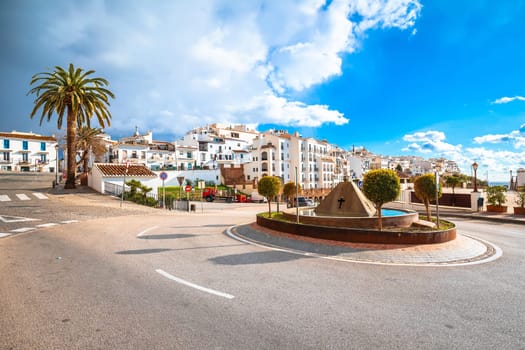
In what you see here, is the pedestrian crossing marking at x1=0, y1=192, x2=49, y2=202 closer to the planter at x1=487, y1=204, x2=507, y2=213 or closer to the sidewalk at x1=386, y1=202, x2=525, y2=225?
the sidewalk at x1=386, y1=202, x2=525, y2=225

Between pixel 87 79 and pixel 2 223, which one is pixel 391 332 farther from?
pixel 87 79

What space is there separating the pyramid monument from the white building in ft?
224

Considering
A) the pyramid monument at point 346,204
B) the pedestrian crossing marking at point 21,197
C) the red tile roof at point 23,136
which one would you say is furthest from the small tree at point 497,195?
the red tile roof at point 23,136

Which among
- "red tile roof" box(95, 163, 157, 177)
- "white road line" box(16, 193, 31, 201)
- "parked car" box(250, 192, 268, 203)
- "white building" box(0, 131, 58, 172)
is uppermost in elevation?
"white building" box(0, 131, 58, 172)

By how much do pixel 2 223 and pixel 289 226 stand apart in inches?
621

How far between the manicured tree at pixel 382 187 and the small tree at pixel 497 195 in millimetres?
16215

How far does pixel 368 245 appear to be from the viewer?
999 centimetres

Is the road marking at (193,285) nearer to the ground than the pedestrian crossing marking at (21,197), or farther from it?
nearer to the ground

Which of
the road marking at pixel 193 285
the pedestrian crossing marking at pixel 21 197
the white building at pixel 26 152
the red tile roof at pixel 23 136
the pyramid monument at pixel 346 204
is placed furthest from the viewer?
the red tile roof at pixel 23 136

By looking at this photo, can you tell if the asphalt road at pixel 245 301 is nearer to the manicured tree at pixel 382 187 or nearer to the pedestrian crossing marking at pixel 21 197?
the manicured tree at pixel 382 187

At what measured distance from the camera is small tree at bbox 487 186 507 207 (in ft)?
66.8

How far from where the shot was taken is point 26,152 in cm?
6375

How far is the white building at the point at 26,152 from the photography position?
6094 centimetres

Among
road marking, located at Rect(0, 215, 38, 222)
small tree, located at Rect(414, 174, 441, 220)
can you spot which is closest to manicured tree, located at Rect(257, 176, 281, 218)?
small tree, located at Rect(414, 174, 441, 220)
